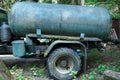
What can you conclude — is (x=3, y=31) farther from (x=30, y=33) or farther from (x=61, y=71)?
(x=61, y=71)

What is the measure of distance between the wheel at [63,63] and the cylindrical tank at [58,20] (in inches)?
22.3

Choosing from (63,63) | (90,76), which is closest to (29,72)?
(63,63)

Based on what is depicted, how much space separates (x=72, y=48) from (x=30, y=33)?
1.26 meters

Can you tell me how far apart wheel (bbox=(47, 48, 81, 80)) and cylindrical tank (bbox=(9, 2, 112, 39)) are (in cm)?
57

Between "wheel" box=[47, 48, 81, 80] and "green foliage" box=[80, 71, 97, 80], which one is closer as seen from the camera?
"green foliage" box=[80, 71, 97, 80]

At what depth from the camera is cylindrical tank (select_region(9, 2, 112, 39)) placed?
9172 millimetres

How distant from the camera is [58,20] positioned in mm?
9156

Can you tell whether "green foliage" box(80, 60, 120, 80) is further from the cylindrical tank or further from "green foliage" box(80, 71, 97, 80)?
the cylindrical tank

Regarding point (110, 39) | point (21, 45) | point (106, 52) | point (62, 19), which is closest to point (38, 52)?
point (21, 45)

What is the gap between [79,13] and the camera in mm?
9297

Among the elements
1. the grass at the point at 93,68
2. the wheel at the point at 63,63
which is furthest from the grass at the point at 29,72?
the wheel at the point at 63,63

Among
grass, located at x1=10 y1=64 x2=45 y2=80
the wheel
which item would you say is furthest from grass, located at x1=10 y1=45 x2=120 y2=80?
the wheel

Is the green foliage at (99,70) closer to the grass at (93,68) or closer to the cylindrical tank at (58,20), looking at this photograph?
the grass at (93,68)

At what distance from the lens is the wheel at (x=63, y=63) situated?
903 cm
